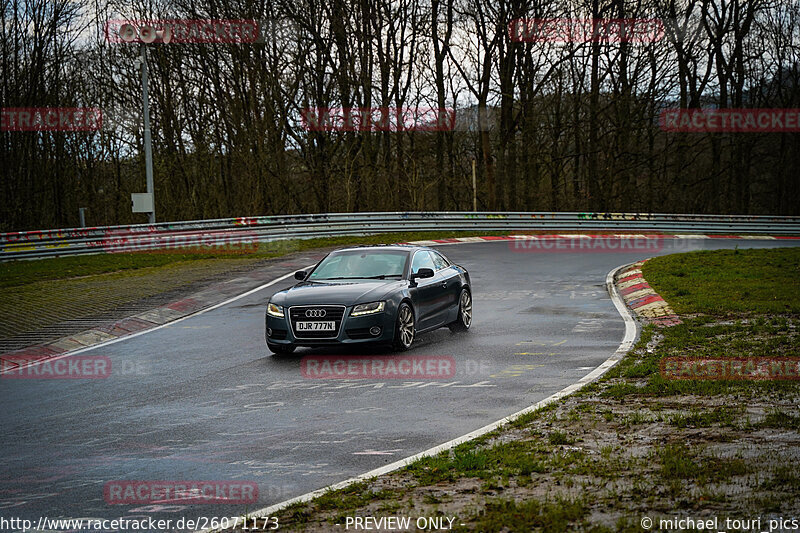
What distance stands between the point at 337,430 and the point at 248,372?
11.4 ft

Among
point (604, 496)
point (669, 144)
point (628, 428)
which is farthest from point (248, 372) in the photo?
point (669, 144)

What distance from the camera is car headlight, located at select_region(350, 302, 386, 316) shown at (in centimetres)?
1167

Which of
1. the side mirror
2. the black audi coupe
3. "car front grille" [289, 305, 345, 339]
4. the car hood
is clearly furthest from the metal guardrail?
"car front grille" [289, 305, 345, 339]

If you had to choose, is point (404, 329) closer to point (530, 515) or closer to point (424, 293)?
point (424, 293)

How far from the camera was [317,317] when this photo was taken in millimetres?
11711

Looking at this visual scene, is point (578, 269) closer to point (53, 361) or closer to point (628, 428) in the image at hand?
point (53, 361)

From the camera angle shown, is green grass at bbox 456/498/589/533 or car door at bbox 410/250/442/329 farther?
car door at bbox 410/250/442/329

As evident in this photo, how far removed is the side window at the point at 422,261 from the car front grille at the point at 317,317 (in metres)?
1.99

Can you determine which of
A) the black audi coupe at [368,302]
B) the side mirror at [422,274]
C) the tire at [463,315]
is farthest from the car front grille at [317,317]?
the tire at [463,315]

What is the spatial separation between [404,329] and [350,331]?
928mm

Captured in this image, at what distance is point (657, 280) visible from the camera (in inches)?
775

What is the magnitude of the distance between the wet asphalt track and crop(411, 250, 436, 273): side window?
3.69 ft

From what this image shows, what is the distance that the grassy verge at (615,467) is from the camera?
197 inches

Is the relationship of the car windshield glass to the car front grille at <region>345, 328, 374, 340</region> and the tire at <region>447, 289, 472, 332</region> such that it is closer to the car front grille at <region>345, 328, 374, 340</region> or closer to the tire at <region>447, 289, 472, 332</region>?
the tire at <region>447, 289, 472, 332</region>
